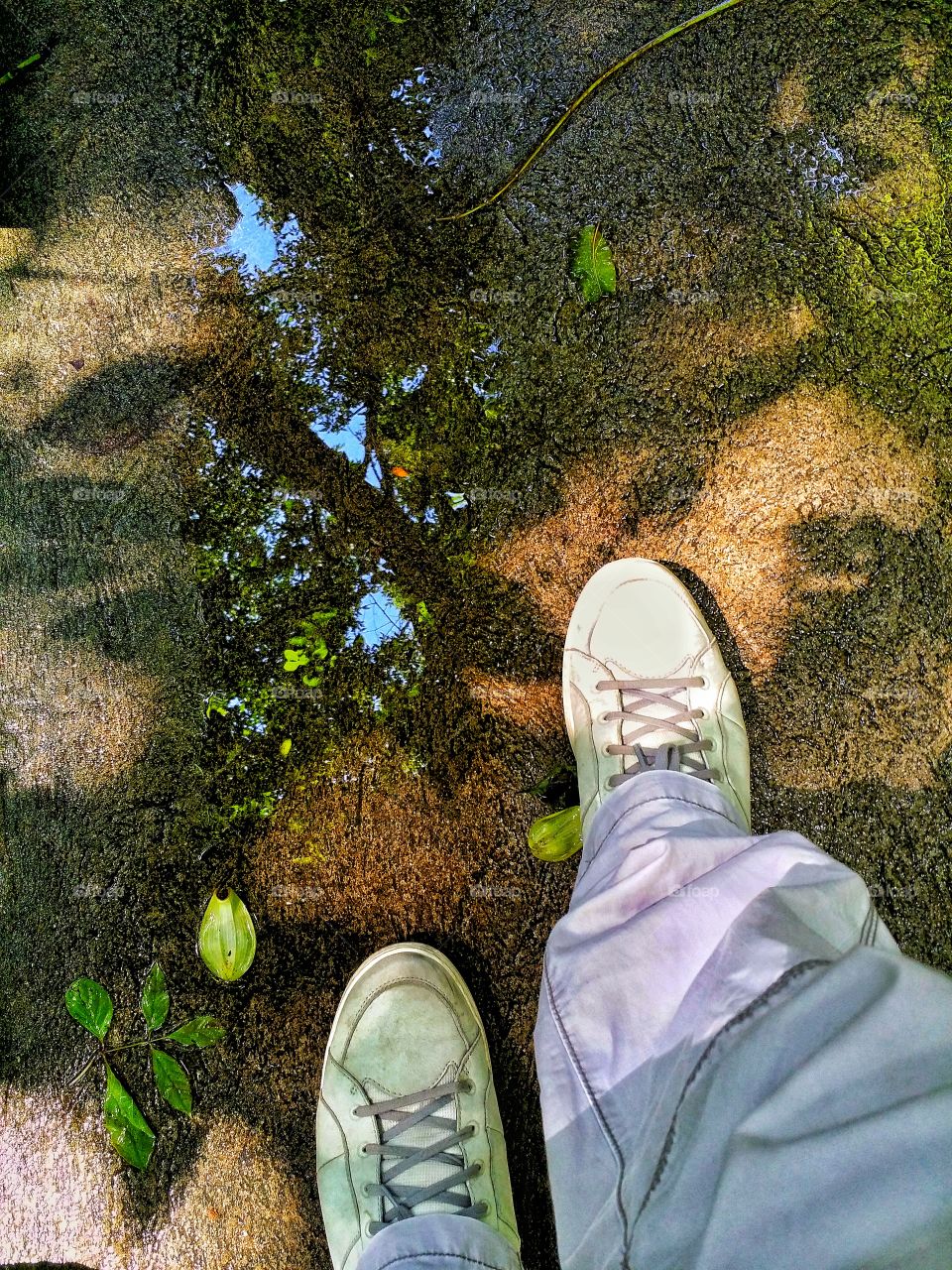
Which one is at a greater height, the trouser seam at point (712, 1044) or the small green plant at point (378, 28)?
the small green plant at point (378, 28)

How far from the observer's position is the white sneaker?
1.81 meters

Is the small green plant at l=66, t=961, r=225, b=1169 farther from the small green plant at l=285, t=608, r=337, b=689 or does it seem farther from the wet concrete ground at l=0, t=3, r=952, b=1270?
the small green plant at l=285, t=608, r=337, b=689

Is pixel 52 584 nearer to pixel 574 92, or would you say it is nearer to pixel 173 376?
pixel 173 376

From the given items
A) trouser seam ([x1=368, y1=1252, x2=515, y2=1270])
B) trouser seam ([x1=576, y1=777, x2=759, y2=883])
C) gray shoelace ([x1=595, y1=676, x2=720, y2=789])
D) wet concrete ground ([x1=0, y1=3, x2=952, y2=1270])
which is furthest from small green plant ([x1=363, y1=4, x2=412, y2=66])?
trouser seam ([x1=368, y1=1252, x2=515, y2=1270])

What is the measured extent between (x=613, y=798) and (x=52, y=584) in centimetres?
150

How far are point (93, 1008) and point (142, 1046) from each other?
15 centimetres

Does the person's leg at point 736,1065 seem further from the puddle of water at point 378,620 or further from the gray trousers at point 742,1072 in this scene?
the puddle of water at point 378,620

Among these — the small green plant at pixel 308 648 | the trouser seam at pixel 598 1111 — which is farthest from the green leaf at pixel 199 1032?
the trouser seam at pixel 598 1111

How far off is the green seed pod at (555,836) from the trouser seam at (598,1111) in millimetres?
500

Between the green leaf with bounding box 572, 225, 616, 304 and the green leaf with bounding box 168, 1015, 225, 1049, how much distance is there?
1986 millimetres

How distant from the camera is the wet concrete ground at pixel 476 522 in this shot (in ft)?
6.00

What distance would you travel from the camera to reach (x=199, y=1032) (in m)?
1.82

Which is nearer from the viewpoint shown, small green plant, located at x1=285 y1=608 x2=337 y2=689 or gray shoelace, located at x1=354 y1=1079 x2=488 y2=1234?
gray shoelace, located at x1=354 y1=1079 x2=488 y2=1234

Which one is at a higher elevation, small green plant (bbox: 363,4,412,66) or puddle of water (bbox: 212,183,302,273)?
small green plant (bbox: 363,4,412,66)
